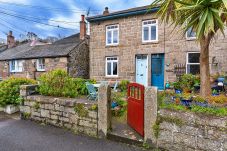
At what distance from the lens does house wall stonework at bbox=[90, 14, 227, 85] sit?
1319 centimetres

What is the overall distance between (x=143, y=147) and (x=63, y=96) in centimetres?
374

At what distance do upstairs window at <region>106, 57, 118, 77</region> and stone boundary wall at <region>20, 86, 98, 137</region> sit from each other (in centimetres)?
973

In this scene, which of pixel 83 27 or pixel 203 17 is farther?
pixel 83 27

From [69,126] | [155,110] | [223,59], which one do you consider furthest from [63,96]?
[223,59]

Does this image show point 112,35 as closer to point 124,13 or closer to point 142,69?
point 124,13

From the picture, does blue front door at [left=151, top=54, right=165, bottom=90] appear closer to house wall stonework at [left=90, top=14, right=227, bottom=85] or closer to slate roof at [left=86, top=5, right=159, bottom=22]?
house wall stonework at [left=90, top=14, right=227, bottom=85]

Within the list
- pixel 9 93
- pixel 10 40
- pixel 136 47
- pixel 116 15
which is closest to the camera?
pixel 9 93

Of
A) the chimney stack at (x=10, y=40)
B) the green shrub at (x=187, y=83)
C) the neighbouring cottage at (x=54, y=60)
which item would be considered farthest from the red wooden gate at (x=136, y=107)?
the chimney stack at (x=10, y=40)

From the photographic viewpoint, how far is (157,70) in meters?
15.3

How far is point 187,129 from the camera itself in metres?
4.35

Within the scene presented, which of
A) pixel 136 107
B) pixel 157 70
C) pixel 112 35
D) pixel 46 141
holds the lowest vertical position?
pixel 46 141

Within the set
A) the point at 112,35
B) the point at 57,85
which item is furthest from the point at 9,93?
the point at 112,35

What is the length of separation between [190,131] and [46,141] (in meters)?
3.66

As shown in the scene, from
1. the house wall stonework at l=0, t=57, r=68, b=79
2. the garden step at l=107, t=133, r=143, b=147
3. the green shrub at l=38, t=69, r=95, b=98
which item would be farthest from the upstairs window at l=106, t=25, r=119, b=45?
the garden step at l=107, t=133, r=143, b=147
